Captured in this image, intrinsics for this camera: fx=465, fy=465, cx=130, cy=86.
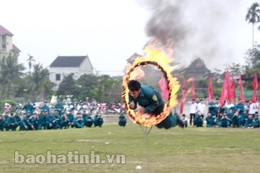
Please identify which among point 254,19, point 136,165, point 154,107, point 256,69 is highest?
point 254,19

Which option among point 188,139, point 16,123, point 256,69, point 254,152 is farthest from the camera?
point 256,69

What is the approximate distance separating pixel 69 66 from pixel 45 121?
163 ft

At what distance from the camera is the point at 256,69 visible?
4856 centimetres

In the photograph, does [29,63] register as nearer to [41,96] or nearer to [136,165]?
[41,96]

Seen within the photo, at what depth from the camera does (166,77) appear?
1236cm

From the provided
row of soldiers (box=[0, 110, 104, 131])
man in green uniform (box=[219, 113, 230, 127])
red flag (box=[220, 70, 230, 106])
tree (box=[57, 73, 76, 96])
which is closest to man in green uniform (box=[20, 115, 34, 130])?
row of soldiers (box=[0, 110, 104, 131])

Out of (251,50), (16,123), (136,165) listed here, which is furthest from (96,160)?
(251,50)

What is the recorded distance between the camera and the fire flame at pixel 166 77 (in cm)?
1197

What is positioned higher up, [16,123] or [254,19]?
[254,19]

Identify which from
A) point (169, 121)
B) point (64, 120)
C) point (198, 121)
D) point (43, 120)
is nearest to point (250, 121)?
point (198, 121)

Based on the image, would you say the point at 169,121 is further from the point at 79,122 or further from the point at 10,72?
the point at 10,72

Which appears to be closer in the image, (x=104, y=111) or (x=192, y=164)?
(x=192, y=164)

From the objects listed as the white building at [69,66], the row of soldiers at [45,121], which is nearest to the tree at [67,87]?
the white building at [69,66]

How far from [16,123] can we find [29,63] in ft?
115
